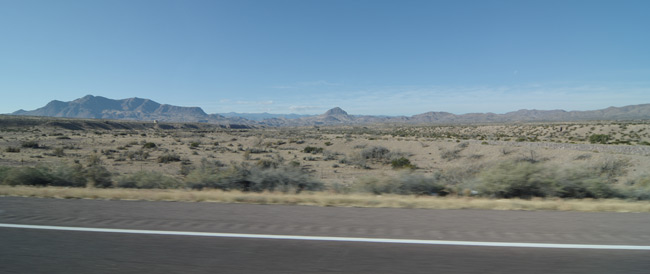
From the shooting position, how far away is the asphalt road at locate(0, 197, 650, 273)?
4.15 m

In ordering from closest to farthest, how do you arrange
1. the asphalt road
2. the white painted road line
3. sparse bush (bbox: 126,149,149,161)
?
the asphalt road → the white painted road line → sparse bush (bbox: 126,149,149,161)

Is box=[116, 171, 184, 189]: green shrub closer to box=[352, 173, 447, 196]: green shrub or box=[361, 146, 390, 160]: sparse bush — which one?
box=[352, 173, 447, 196]: green shrub

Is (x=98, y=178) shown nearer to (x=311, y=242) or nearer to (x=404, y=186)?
(x=311, y=242)

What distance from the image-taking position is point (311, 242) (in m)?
4.98

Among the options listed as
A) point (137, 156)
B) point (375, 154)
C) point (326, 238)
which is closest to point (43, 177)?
point (326, 238)

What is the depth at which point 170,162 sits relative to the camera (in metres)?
28.5

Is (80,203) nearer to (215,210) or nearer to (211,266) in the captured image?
(215,210)

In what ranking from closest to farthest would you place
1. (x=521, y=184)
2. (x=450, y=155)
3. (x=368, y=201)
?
1. (x=368, y=201)
2. (x=521, y=184)
3. (x=450, y=155)

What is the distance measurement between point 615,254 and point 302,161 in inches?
1096

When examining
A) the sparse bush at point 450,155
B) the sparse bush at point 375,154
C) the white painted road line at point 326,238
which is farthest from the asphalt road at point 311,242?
the sparse bush at point 450,155

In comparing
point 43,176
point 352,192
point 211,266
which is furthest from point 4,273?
point 43,176

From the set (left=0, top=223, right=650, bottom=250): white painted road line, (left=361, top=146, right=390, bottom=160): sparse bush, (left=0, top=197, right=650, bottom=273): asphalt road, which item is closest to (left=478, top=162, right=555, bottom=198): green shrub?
(left=0, top=197, right=650, bottom=273): asphalt road

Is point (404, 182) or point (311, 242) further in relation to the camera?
point (404, 182)

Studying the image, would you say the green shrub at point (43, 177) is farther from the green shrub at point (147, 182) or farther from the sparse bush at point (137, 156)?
the sparse bush at point (137, 156)
